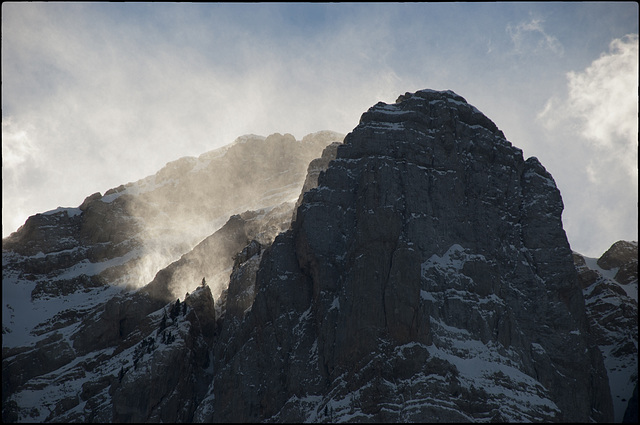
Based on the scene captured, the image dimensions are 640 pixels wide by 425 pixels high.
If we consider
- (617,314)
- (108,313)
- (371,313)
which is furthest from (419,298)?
(108,313)

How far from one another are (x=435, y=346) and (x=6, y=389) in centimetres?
8221

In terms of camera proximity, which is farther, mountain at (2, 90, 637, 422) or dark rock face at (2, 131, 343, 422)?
dark rock face at (2, 131, 343, 422)

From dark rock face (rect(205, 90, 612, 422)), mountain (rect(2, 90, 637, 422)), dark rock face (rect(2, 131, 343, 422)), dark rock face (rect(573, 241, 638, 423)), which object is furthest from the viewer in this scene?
dark rock face (rect(573, 241, 638, 423))

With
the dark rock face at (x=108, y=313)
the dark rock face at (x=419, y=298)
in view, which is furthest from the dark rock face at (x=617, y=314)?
the dark rock face at (x=108, y=313)

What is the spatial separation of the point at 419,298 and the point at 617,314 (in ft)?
198

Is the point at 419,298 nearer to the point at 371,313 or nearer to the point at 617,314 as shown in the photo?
the point at 371,313

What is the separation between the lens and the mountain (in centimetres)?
11894

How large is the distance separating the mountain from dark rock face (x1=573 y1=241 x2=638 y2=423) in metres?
0.54

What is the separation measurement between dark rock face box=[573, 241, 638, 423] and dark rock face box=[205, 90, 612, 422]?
14.4m

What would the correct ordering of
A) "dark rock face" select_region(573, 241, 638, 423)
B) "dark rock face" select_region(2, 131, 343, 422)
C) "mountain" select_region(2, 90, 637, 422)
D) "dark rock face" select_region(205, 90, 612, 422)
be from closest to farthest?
1. "dark rock face" select_region(205, 90, 612, 422)
2. "mountain" select_region(2, 90, 637, 422)
3. "dark rock face" select_region(2, 131, 343, 422)
4. "dark rock face" select_region(573, 241, 638, 423)

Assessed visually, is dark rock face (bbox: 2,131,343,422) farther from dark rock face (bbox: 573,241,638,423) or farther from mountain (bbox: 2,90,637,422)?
dark rock face (bbox: 573,241,638,423)

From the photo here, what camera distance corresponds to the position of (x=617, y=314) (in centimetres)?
16075

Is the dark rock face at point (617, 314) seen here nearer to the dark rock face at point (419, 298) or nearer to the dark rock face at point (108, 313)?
the dark rock face at point (419, 298)

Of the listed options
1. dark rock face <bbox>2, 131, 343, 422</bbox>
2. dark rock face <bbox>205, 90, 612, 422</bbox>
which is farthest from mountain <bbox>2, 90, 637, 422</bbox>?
dark rock face <bbox>2, 131, 343, 422</bbox>
